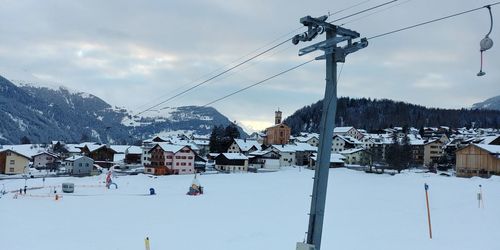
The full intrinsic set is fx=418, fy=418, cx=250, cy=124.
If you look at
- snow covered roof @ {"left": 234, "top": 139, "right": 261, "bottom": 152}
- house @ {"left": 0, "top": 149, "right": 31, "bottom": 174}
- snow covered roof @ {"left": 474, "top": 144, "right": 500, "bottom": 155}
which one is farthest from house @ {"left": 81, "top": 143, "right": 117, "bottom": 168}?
snow covered roof @ {"left": 474, "top": 144, "right": 500, "bottom": 155}

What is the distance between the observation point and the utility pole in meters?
9.42

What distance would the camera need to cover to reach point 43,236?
19000 millimetres

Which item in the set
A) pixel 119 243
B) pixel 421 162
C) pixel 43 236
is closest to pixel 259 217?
pixel 119 243

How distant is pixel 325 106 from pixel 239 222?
1460cm

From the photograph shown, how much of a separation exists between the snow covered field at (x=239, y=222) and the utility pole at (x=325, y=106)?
785 centimetres

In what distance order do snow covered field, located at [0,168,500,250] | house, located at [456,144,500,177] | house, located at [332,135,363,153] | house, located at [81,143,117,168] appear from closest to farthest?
1. snow covered field, located at [0,168,500,250]
2. house, located at [456,144,500,177]
3. house, located at [81,143,117,168]
4. house, located at [332,135,363,153]

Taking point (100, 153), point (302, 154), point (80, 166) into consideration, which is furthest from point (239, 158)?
point (100, 153)

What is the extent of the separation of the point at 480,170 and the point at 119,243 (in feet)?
198

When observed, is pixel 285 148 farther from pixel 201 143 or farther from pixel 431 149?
pixel 201 143

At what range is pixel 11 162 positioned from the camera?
7244 cm

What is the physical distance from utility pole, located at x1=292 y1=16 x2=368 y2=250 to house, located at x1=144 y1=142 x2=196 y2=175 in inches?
2493

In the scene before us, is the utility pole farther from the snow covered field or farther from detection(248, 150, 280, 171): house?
detection(248, 150, 280, 171): house

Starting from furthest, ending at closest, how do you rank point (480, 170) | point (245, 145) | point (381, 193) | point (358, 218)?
1. point (245, 145)
2. point (480, 170)
3. point (381, 193)
4. point (358, 218)

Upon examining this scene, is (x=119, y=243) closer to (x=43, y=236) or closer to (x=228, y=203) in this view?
(x=43, y=236)
